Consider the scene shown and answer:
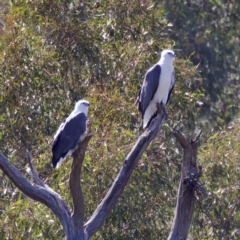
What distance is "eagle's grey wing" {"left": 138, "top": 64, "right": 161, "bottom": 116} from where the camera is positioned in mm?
6676

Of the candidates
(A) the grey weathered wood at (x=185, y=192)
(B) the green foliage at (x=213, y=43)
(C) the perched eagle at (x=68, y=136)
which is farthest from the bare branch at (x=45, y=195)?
(B) the green foliage at (x=213, y=43)

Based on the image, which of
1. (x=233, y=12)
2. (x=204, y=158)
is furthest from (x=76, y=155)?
(x=233, y=12)

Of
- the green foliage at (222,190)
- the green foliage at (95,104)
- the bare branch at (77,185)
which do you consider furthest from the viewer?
the green foliage at (222,190)

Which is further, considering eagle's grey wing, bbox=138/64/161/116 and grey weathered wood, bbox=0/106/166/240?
eagle's grey wing, bbox=138/64/161/116

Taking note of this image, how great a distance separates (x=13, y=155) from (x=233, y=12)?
20.4ft

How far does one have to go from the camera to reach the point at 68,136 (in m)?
6.30

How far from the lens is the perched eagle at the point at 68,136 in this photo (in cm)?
622

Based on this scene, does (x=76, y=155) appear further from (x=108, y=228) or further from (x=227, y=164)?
(x=227, y=164)

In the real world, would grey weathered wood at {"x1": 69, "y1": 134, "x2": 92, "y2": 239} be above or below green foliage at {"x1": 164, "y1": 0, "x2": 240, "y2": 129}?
below

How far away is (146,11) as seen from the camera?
7613mm

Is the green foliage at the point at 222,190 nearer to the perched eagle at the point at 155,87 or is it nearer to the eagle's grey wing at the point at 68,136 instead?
the perched eagle at the point at 155,87

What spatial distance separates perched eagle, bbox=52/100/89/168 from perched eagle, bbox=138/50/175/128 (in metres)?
0.57

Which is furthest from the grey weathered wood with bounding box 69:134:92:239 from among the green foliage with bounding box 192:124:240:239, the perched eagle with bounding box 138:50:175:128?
the green foliage with bounding box 192:124:240:239

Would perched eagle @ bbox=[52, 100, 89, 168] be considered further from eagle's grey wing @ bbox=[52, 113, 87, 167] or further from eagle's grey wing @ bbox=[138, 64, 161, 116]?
eagle's grey wing @ bbox=[138, 64, 161, 116]
